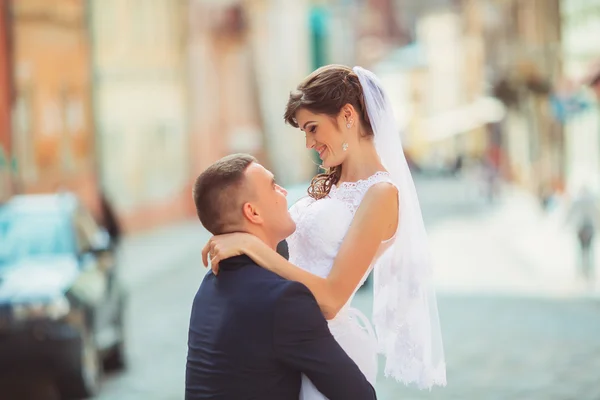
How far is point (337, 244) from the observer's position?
383 cm

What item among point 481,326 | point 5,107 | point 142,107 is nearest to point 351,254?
point 481,326

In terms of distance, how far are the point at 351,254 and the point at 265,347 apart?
62cm

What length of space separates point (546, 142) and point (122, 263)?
74.5 feet

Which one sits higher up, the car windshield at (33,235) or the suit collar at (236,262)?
the suit collar at (236,262)

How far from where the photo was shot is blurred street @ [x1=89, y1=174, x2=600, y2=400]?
432 inches

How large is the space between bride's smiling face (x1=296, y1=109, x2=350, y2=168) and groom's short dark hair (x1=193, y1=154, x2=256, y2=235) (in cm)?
50

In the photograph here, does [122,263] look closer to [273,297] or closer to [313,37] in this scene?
[273,297]

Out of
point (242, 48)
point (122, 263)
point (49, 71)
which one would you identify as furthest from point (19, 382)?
point (242, 48)

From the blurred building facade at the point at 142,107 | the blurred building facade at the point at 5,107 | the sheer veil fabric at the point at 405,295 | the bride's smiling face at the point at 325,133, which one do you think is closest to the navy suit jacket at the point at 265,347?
the bride's smiling face at the point at 325,133

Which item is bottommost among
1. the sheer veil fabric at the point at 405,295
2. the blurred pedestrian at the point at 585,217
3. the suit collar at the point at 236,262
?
the blurred pedestrian at the point at 585,217

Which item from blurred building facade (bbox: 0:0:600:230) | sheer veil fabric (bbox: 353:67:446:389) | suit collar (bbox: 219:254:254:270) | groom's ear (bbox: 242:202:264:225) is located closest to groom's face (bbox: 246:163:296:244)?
groom's ear (bbox: 242:202:264:225)

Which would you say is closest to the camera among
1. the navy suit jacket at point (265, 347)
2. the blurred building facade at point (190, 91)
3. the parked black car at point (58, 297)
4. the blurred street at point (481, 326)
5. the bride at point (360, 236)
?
the navy suit jacket at point (265, 347)

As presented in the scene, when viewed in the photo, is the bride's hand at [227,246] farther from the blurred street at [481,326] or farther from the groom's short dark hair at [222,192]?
the blurred street at [481,326]

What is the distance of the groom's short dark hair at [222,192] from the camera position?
127 inches
